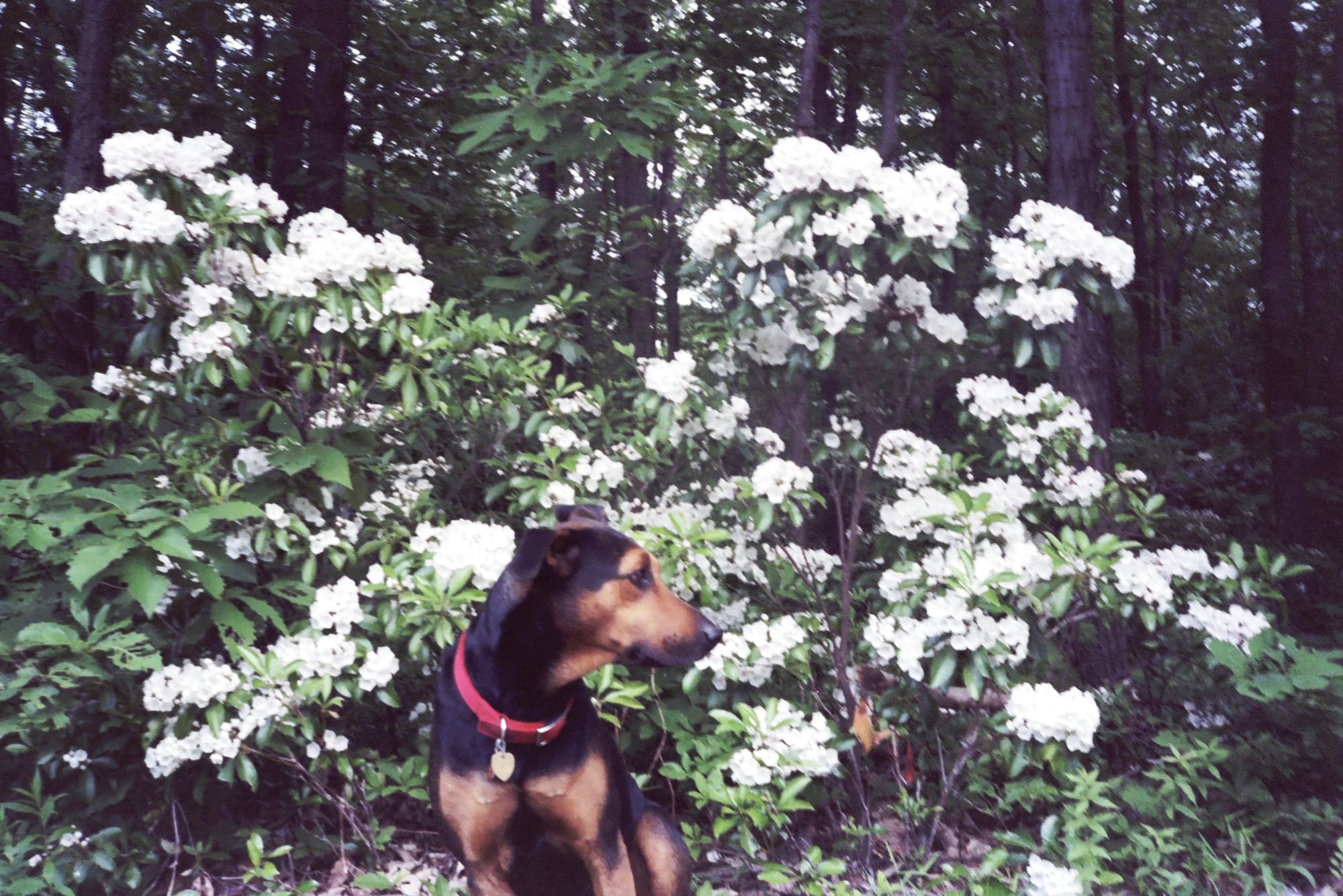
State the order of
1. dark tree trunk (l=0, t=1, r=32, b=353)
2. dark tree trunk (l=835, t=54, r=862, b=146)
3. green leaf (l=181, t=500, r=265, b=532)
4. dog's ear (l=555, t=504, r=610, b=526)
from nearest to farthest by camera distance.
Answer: dog's ear (l=555, t=504, r=610, b=526)
green leaf (l=181, t=500, r=265, b=532)
dark tree trunk (l=0, t=1, r=32, b=353)
dark tree trunk (l=835, t=54, r=862, b=146)

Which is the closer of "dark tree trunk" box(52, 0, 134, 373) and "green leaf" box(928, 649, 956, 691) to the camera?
"green leaf" box(928, 649, 956, 691)

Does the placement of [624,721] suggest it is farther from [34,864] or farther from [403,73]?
[403,73]

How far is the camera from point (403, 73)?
6504mm

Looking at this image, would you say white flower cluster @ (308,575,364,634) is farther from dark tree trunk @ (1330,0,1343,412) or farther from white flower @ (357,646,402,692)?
dark tree trunk @ (1330,0,1343,412)

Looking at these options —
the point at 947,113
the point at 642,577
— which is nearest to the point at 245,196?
the point at 642,577

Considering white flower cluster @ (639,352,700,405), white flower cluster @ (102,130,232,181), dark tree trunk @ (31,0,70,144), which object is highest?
dark tree trunk @ (31,0,70,144)

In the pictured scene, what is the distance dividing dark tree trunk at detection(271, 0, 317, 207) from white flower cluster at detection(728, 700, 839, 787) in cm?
413

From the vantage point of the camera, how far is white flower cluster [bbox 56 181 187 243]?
3.04 meters

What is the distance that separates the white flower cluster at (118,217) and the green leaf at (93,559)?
100 centimetres

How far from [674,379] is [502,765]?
1.78 m

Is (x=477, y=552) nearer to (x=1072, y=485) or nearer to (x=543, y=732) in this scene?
(x=543, y=732)

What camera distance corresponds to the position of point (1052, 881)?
2934mm

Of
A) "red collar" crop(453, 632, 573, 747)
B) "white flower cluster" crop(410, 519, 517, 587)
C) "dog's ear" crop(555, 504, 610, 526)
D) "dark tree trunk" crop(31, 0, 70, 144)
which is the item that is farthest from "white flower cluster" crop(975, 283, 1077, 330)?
"dark tree trunk" crop(31, 0, 70, 144)

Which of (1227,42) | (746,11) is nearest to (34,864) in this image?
(746,11)
